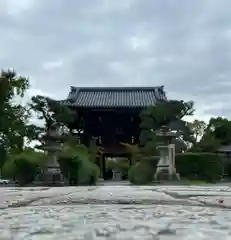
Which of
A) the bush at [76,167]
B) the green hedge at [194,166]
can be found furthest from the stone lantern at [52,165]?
the green hedge at [194,166]

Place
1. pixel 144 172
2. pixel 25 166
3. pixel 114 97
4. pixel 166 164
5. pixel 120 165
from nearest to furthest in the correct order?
pixel 25 166
pixel 166 164
pixel 144 172
pixel 114 97
pixel 120 165

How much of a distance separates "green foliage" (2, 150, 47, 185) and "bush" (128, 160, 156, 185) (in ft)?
10.5

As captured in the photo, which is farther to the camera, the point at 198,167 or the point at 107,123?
the point at 107,123

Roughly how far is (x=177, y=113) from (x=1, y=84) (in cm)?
1095

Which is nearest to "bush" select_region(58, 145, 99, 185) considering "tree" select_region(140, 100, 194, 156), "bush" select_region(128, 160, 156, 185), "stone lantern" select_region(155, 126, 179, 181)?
"bush" select_region(128, 160, 156, 185)

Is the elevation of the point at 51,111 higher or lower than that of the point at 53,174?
higher

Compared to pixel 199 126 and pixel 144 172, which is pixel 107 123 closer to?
pixel 199 126

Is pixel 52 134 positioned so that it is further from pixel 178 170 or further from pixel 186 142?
pixel 186 142

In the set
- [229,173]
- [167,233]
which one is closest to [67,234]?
[167,233]

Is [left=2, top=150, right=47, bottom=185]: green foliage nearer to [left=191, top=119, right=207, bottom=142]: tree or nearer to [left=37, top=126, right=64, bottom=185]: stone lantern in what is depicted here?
[left=37, top=126, right=64, bottom=185]: stone lantern

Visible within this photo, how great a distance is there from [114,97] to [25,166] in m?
15.6

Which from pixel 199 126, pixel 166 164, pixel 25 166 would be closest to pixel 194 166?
pixel 166 164

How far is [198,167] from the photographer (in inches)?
711

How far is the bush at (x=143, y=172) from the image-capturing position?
17328mm
